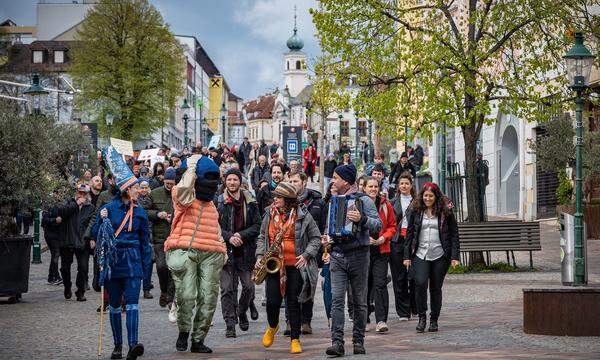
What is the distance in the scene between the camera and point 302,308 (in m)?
14.3

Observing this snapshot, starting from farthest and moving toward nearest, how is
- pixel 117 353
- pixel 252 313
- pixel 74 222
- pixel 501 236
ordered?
pixel 501 236 < pixel 74 222 < pixel 252 313 < pixel 117 353

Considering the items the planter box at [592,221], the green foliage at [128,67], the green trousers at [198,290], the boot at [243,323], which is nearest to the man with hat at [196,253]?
the green trousers at [198,290]

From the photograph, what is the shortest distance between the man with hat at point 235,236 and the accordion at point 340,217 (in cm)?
191

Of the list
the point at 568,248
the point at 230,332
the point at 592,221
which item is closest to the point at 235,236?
the point at 230,332

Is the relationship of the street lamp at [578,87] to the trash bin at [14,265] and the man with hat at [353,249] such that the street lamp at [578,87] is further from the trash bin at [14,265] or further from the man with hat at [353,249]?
the trash bin at [14,265]

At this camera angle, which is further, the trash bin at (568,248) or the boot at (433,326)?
the trash bin at (568,248)

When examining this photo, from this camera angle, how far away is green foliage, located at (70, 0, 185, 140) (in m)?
75.9

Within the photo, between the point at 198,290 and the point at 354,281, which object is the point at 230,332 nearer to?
the point at 198,290

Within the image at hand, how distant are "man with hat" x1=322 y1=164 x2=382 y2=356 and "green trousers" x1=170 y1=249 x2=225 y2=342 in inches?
46.5

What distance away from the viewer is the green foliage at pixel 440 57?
22359 millimetres

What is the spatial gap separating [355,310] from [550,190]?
90.2 feet

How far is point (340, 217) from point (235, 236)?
2058 mm

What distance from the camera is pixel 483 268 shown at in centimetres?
2356

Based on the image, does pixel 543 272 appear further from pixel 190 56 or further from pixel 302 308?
pixel 190 56
